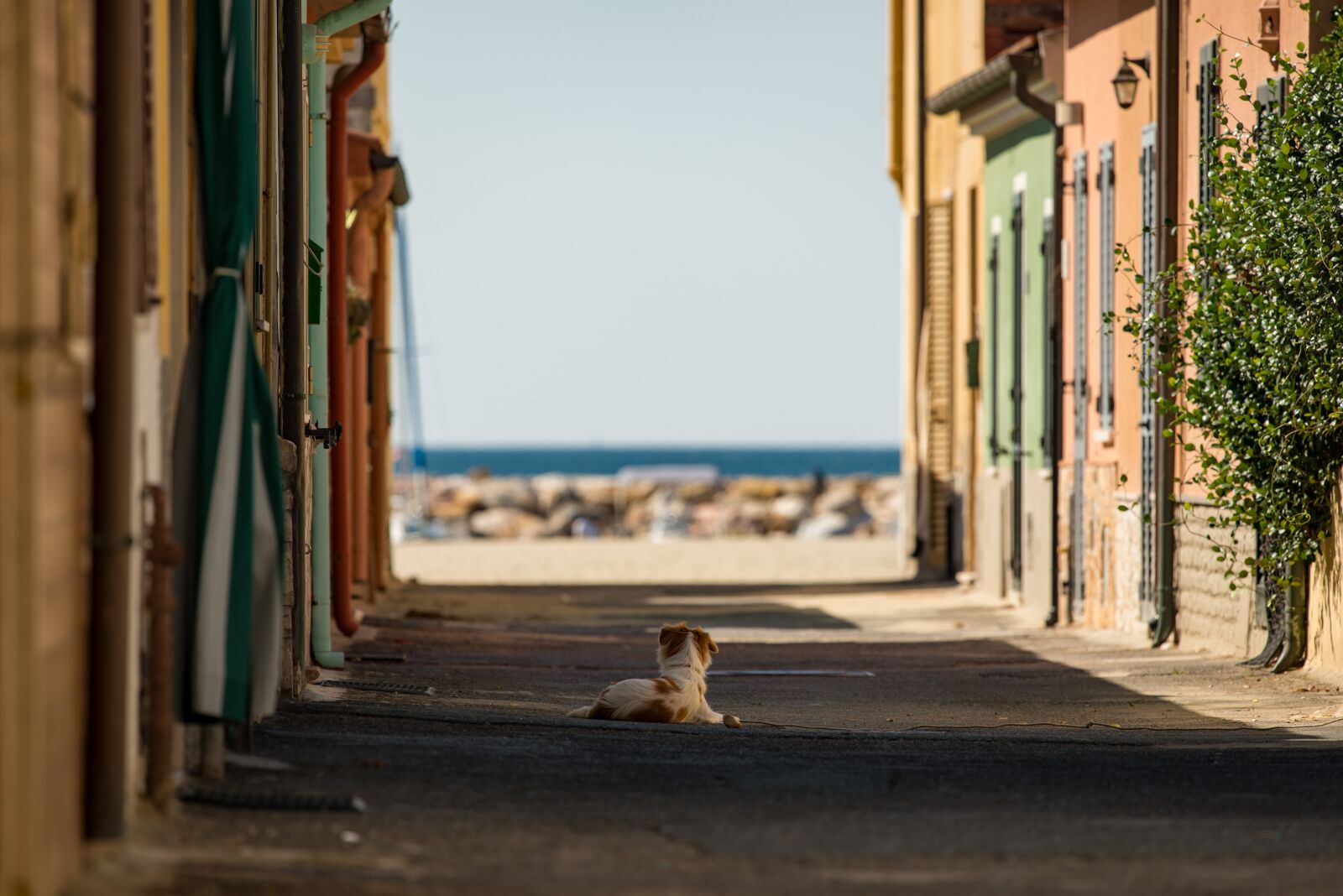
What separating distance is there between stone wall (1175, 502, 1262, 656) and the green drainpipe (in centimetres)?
560

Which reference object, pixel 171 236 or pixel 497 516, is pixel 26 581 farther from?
pixel 497 516

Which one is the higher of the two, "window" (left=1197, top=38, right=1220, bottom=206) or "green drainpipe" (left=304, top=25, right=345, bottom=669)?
"window" (left=1197, top=38, right=1220, bottom=206)

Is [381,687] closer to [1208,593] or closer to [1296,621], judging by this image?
[1296,621]

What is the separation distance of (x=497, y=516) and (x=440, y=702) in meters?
58.8

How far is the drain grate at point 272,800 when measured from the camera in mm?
6762

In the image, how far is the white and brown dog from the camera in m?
9.89

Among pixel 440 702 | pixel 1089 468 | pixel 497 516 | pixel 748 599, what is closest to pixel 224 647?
pixel 440 702

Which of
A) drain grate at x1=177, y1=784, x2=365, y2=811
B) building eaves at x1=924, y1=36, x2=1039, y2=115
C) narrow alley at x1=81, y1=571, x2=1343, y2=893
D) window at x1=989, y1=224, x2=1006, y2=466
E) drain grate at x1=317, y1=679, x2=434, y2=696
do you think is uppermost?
building eaves at x1=924, y1=36, x2=1039, y2=115

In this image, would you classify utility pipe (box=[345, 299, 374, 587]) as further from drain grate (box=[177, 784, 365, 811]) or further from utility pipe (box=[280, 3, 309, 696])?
drain grate (box=[177, 784, 365, 811])

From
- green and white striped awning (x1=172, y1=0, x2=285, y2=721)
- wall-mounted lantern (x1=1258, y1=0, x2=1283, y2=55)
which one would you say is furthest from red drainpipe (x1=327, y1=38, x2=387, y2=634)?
wall-mounted lantern (x1=1258, y1=0, x2=1283, y2=55)

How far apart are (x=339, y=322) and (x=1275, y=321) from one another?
241 inches

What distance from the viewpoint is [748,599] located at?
77.9 feet

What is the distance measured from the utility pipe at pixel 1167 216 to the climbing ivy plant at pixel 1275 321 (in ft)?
6.82

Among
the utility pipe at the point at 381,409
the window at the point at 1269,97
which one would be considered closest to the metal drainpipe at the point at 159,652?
the window at the point at 1269,97
